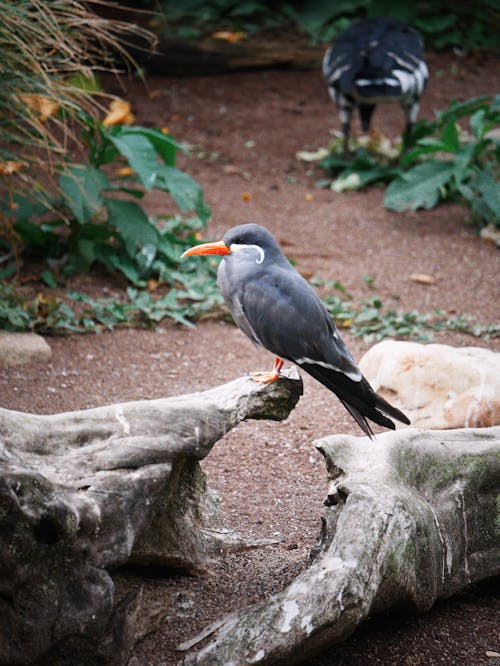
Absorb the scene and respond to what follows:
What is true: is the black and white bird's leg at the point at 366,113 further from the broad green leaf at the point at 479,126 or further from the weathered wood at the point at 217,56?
the weathered wood at the point at 217,56

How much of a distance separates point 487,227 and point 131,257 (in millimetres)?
2775

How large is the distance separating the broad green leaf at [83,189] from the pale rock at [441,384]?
1.92m

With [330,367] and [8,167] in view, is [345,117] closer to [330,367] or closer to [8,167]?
[8,167]

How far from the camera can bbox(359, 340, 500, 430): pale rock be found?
3.65 meters

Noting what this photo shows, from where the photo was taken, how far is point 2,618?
2.17m

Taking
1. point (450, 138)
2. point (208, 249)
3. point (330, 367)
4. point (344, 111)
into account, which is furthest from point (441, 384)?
point (344, 111)

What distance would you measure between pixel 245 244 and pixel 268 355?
1653mm

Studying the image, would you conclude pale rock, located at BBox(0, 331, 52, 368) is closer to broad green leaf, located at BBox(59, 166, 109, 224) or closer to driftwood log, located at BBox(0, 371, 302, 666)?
broad green leaf, located at BBox(59, 166, 109, 224)

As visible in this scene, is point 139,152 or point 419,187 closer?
point 139,152

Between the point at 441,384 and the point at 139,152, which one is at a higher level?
the point at 139,152

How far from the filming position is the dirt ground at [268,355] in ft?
8.90

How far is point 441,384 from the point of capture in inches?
149

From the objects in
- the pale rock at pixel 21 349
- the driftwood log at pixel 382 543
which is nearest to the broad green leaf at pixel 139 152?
the pale rock at pixel 21 349

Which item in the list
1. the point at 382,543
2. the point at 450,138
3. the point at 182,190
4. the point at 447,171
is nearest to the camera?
the point at 382,543
